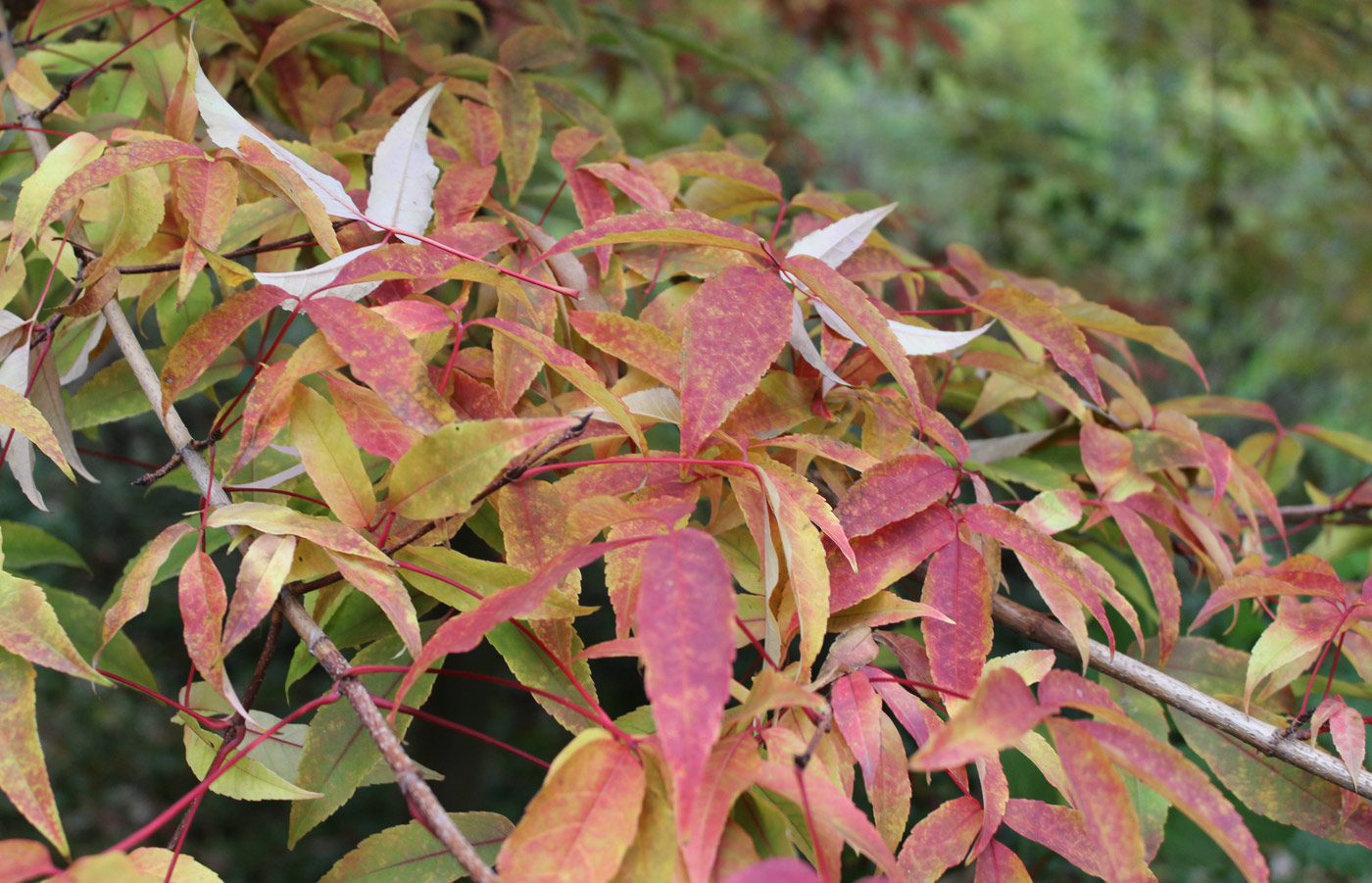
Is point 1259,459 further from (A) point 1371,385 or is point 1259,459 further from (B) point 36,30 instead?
(A) point 1371,385

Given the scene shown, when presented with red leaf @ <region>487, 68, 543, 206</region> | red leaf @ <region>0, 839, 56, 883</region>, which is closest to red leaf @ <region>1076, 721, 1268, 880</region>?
red leaf @ <region>0, 839, 56, 883</region>

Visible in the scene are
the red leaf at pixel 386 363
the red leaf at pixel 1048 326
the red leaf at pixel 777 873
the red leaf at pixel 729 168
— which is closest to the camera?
the red leaf at pixel 777 873

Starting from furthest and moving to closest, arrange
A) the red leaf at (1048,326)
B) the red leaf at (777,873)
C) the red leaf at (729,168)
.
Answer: the red leaf at (729,168), the red leaf at (1048,326), the red leaf at (777,873)

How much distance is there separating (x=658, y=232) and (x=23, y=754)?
34 centimetres

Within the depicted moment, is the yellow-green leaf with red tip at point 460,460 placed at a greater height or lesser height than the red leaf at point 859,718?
greater

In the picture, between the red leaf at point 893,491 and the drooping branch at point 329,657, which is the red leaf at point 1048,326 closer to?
the red leaf at point 893,491

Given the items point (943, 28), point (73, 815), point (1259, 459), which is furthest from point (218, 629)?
point (73, 815)

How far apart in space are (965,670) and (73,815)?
2.50 metres

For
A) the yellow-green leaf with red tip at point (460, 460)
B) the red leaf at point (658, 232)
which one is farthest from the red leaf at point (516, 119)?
the yellow-green leaf with red tip at point (460, 460)

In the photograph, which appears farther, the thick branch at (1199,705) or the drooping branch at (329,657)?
the thick branch at (1199,705)

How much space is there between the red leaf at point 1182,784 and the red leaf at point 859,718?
98mm

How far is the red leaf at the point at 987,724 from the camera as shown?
29 cm

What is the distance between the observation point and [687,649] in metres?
0.29

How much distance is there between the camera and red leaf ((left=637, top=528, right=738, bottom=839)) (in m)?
0.27
